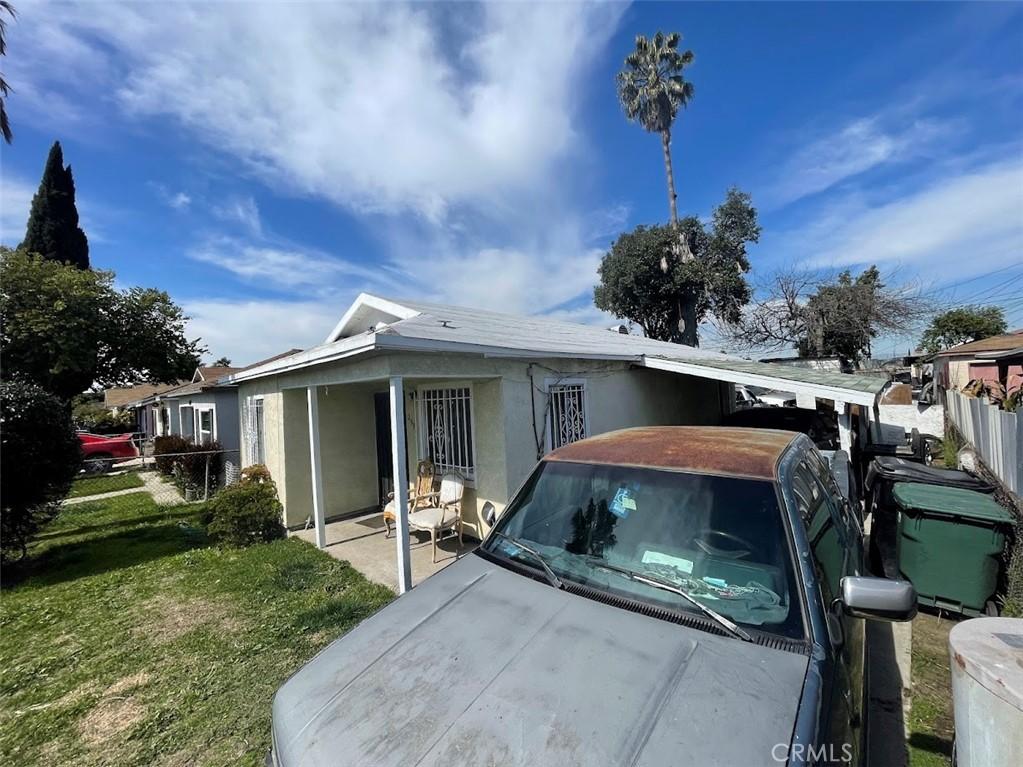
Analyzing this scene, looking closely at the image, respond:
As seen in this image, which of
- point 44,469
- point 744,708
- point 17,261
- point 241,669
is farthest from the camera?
point 17,261

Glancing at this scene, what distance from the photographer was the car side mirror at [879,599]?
68.7 inches

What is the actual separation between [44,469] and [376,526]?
182 inches

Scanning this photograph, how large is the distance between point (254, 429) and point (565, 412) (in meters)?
6.71

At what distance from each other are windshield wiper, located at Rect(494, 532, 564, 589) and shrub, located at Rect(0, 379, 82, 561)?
721 cm

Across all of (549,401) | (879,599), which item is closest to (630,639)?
(879,599)

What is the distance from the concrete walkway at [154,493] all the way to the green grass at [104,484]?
0.25 m

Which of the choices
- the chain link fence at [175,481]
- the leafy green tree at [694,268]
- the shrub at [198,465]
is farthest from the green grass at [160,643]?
the leafy green tree at [694,268]

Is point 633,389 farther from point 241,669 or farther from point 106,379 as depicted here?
point 106,379

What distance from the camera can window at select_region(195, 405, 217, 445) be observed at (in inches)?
503

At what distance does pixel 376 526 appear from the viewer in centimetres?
743

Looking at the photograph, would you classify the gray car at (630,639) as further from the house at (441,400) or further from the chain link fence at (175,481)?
the chain link fence at (175,481)

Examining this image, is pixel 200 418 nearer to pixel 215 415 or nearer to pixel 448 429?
pixel 215 415

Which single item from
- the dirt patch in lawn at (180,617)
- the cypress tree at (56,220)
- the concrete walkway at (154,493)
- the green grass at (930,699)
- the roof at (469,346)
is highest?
the cypress tree at (56,220)

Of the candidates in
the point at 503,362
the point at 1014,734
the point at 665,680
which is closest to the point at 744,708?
the point at 665,680
